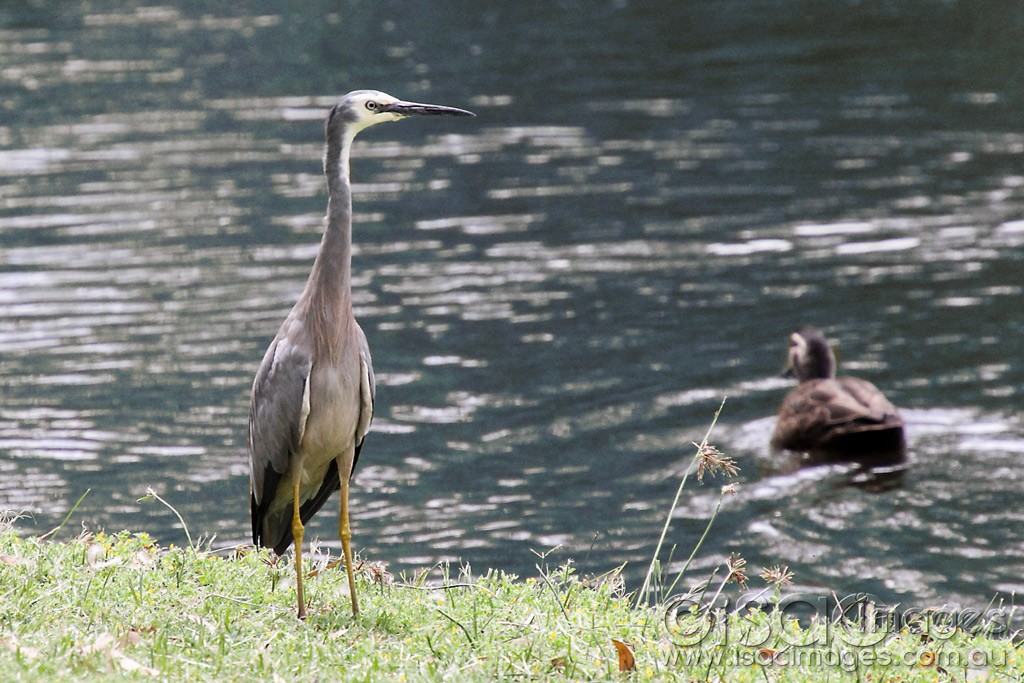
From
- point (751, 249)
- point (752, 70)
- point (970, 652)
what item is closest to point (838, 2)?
point (752, 70)

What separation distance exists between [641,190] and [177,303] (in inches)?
271

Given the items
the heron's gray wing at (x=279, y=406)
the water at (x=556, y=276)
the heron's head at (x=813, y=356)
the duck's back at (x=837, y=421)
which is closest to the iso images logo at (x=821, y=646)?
the heron's gray wing at (x=279, y=406)

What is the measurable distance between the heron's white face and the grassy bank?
238cm

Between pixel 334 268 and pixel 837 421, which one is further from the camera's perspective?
pixel 837 421

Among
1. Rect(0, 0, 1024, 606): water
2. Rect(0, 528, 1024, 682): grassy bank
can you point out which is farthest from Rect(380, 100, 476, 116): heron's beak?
Rect(0, 0, 1024, 606): water

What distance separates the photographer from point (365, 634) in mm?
6672

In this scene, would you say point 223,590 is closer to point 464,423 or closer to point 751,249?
point 464,423

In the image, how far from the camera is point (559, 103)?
24.3 metres

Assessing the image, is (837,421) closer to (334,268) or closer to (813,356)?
(813,356)

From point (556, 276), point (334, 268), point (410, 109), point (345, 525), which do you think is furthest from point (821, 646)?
point (556, 276)

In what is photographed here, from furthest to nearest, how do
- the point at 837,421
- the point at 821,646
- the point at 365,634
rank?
the point at 837,421, the point at 821,646, the point at 365,634

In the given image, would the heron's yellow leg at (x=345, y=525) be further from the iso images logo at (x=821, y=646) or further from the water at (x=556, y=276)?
the water at (x=556, y=276)

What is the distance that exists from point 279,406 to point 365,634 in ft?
4.06

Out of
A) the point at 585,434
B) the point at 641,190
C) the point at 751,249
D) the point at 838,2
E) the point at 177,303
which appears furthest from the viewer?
the point at 838,2
